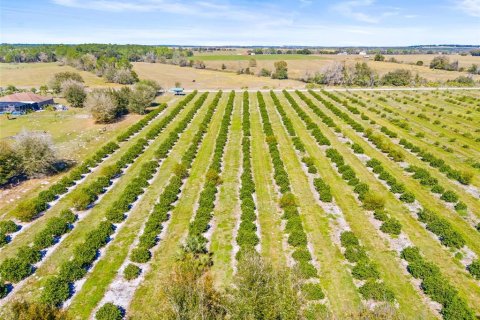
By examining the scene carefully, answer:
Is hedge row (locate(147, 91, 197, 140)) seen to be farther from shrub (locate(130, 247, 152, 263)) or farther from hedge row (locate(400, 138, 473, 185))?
hedge row (locate(400, 138, 473, 185))

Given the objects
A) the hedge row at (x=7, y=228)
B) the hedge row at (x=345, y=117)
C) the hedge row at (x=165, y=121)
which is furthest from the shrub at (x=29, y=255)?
the hedge row at (x=345, y=117)

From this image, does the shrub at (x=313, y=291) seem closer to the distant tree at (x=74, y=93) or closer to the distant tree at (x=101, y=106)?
the distant tree at (x=101, y=106)

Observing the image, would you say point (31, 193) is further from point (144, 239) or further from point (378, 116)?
point (378, 116)

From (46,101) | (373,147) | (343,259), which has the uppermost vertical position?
(46,101)

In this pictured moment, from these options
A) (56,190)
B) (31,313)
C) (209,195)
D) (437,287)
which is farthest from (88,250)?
(437,287)

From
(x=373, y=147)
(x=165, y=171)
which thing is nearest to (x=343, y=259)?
(x=165, y=171)
